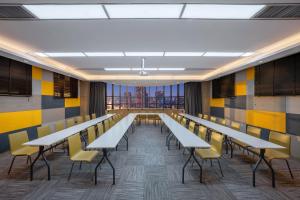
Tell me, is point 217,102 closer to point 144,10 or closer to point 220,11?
point 220,11

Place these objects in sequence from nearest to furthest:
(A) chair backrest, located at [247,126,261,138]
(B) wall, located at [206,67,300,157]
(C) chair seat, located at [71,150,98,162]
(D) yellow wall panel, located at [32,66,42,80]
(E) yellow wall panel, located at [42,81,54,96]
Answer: (C) chair seat, located at [71,150,98,162], (A) chair backrest, located at [247,126,261,138], (B) wall, located at [206,67,300,157], (D) yellow wall panel, located at [32,66,42,80], (E) yellow wall panel, located at [42,81,54,96]

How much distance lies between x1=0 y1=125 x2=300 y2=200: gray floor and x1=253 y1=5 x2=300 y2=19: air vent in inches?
107

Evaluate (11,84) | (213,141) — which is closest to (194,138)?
(213,141)

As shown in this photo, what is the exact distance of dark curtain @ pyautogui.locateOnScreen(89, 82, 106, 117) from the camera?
38.4 ft

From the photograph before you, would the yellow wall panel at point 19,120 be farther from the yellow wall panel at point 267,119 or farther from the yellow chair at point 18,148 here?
the yellow wall panel at point 267,119

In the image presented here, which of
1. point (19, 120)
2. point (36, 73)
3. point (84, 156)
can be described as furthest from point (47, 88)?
point (84, 156)

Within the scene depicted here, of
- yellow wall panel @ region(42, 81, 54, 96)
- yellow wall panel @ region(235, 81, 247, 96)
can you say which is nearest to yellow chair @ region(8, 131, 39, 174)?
yellow wall panel @ region(42, 81, 54, 96)

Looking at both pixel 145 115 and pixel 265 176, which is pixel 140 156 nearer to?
pixel 265 176

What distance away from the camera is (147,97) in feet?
49.7

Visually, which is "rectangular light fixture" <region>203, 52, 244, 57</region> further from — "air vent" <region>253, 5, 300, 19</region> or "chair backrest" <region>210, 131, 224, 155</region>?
"air vent" <region>253, 5, 300, 19</region>

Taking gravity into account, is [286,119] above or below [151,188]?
above

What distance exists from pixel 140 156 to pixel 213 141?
79.0 inches

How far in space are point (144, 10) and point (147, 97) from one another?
12.2 meters

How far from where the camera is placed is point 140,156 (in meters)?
5.48
